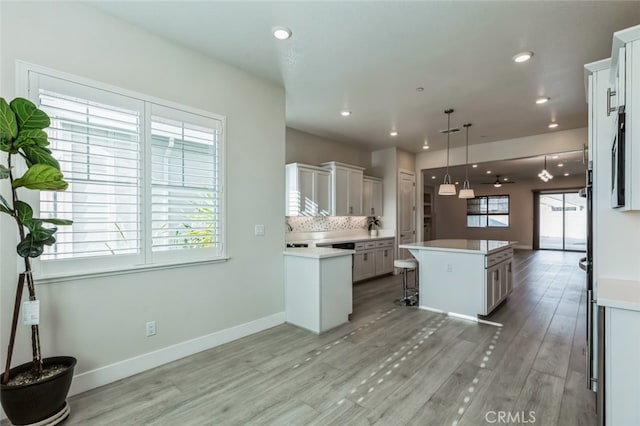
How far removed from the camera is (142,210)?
2566 millimetres

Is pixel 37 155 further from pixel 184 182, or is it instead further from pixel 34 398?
pixel 34 398

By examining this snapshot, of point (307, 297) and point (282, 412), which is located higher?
point (307, 297)

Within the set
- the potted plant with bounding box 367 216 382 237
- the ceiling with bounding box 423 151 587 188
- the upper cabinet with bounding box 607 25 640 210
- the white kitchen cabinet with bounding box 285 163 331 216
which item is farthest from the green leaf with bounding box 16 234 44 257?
the ceiling with bounding box 423 151 587 188

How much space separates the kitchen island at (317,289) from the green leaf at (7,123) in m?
2.59

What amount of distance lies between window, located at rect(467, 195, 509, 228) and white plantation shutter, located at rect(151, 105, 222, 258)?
12.7m

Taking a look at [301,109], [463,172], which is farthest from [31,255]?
[463,172]

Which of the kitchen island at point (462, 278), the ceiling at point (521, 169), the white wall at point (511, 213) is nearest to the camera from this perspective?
the kitchen island at point (462, 278)

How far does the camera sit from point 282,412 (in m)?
2.02

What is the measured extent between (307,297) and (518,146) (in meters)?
5.43

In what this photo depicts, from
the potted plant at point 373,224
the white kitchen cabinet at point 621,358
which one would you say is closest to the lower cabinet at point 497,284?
the white kitchen cabinet at point 621,358

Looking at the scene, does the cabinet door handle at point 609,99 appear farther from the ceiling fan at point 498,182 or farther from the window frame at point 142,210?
the ceiling fan at point 498,182

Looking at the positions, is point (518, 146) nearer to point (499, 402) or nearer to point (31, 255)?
point (499, 402)

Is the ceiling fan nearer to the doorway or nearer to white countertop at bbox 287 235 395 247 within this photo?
the doorway

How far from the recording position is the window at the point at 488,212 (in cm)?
1242
